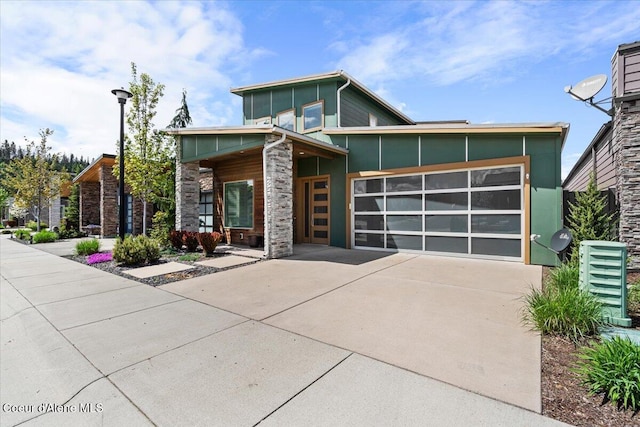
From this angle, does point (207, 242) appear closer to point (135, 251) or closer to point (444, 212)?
point (135, 251)

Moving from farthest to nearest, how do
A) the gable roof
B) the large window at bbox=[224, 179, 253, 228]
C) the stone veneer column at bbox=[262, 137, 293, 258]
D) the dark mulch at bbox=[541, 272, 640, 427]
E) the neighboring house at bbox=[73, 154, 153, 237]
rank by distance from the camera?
the neighboring house at bbox=[73, 154, 153, 237] < the large window at bbox=[224, 179, 253, 228] < the gable roof < the stone veneer column at bbox=[262, 137, 293, 258] < the dark mulch at bbox=[541, 272, 640, 427]

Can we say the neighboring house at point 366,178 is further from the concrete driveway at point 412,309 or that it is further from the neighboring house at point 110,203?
the neighboring house at point 110,203

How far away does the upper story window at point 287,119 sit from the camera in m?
11.8

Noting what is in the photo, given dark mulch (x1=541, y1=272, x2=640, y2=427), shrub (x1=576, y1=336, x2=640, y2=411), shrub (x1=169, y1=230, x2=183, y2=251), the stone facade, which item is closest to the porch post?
shrub (x1=169, y1=230, x2=183, y2=251)

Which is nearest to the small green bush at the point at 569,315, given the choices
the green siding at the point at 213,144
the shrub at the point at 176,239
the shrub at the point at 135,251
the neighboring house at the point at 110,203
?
the green siding at the point at 213,144

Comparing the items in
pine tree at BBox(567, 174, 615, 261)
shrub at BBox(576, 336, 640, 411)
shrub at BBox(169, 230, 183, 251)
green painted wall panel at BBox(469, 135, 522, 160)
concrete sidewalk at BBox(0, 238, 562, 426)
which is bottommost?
concrete sidewalk at BBox(0, 238, 562, 426)

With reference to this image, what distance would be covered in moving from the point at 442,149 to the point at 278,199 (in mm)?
4755

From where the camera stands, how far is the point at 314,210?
423 inches

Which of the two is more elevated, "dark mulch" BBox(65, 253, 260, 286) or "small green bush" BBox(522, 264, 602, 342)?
"small green bush" BBox(522, 264, 602, 342)

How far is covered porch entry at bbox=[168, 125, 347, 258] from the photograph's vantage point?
26.1 ft

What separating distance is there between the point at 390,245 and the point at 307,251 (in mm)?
2615

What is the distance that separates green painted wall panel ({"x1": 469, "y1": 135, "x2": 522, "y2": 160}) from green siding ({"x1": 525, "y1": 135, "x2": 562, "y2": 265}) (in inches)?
9.3

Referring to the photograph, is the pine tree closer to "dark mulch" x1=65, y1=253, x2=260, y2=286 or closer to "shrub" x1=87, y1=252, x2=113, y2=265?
"dark mulch" x1=65, y1=253, x2=260, y2=286

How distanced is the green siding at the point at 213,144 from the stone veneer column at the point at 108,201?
25.5 ft
